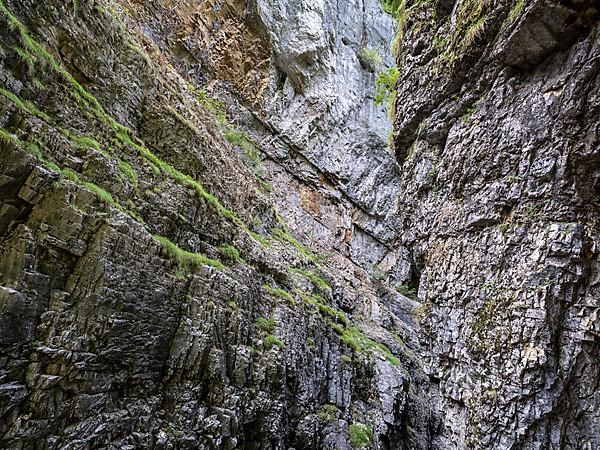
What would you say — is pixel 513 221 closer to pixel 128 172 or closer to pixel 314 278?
pixel 314 278

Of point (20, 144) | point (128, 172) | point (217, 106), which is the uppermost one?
point (217, 106)

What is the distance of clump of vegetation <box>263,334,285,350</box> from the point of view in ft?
26.0

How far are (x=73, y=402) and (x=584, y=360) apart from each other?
788 cm

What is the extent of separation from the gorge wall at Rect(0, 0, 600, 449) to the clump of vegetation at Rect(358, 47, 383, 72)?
55.0 feet

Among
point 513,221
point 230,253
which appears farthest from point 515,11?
point 230,253

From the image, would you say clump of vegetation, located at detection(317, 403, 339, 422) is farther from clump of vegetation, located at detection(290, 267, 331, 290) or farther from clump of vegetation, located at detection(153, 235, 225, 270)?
clump of vegetation, located at detection(153, 235, 225, 270)

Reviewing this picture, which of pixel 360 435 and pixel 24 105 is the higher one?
pixel 24 105

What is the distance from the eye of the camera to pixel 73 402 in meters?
4.46

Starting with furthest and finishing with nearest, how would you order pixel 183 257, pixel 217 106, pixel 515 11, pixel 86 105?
pixel 217 106
pixel 515 11
pixel 183 257
pixel 86 105

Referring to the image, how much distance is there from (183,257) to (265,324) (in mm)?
2710

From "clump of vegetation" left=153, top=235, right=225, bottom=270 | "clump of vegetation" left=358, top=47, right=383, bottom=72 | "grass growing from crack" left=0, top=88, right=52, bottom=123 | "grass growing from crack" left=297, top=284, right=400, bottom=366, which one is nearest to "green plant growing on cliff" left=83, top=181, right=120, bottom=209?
"clump of vegetation" left=153, top=235, right=225, bottom=270

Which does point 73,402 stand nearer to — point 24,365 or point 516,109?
point 24,365

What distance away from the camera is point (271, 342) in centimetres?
803

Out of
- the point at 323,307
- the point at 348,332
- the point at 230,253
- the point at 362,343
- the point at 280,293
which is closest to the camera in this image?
the point at 230,253
